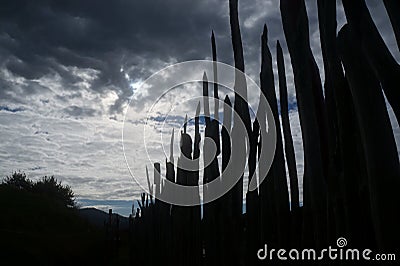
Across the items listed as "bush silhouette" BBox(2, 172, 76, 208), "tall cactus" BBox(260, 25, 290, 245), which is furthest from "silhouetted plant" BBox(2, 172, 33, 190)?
"tall cactus" BBox(260, 25, 290, 245)

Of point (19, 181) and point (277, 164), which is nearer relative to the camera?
point (277, 164)

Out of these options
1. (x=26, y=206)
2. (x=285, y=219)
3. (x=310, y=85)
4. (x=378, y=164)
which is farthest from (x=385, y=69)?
(x=26, y=206)

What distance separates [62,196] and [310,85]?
4471 cm

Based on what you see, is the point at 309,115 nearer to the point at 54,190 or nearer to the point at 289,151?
the point at 289,151

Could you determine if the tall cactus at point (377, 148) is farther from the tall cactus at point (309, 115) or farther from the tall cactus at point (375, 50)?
the tall cactus at point (309, 115)

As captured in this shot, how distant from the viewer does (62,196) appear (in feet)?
141

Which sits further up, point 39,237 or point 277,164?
point 39,237

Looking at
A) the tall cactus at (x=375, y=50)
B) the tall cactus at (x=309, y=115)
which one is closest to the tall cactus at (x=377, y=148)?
the tall cactus at (x=375, y=50)

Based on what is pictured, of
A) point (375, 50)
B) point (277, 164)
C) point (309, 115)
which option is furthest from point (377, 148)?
point (277, 164)

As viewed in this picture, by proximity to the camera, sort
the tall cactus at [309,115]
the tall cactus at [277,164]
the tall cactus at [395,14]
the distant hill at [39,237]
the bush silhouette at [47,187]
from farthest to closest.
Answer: the bush silhouette at [47,187]
the distant hill at [39,237]
the tall cactus at [277,164]
the tall cactus at [309,115]
the tall cactus at [395,14]

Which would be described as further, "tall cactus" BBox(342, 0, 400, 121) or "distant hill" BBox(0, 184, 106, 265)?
"distant hill" BBox(0, 184, 106, 265)

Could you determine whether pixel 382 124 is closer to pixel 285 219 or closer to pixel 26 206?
pixel 285 219

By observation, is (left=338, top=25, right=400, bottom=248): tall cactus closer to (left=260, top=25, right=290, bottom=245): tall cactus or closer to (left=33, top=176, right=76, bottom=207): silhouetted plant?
(left=260, top=25, right=290, bottom=245): tall cactus

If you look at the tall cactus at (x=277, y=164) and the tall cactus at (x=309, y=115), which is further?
the tall cactus at (x=277, y=164)
